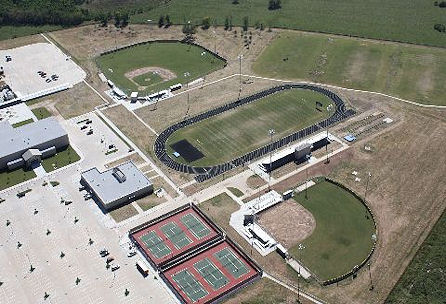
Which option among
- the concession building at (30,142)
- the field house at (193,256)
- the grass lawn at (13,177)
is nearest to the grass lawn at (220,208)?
the field house at (193,256)

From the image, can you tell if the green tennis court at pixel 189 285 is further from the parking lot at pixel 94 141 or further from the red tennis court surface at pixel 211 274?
the parking lot at pixel 94 141

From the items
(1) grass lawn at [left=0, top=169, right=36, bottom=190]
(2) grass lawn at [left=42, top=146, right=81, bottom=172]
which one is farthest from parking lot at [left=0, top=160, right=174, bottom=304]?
(2) grass lawn at [left=42, top=146, right=81, bottom=172]

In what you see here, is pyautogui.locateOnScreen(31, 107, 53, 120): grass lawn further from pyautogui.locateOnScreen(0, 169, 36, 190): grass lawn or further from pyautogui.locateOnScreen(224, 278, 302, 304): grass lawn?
pyautogui.locateOnScreen(224, 278, 302, 304): grass lawn

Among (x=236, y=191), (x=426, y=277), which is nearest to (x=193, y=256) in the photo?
(x=236, y=191)

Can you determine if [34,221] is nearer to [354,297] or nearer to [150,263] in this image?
[150,263]

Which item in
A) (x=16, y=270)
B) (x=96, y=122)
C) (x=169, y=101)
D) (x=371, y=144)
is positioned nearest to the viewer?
(x=16, y=270)

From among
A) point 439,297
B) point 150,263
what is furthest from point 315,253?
point 150,263
